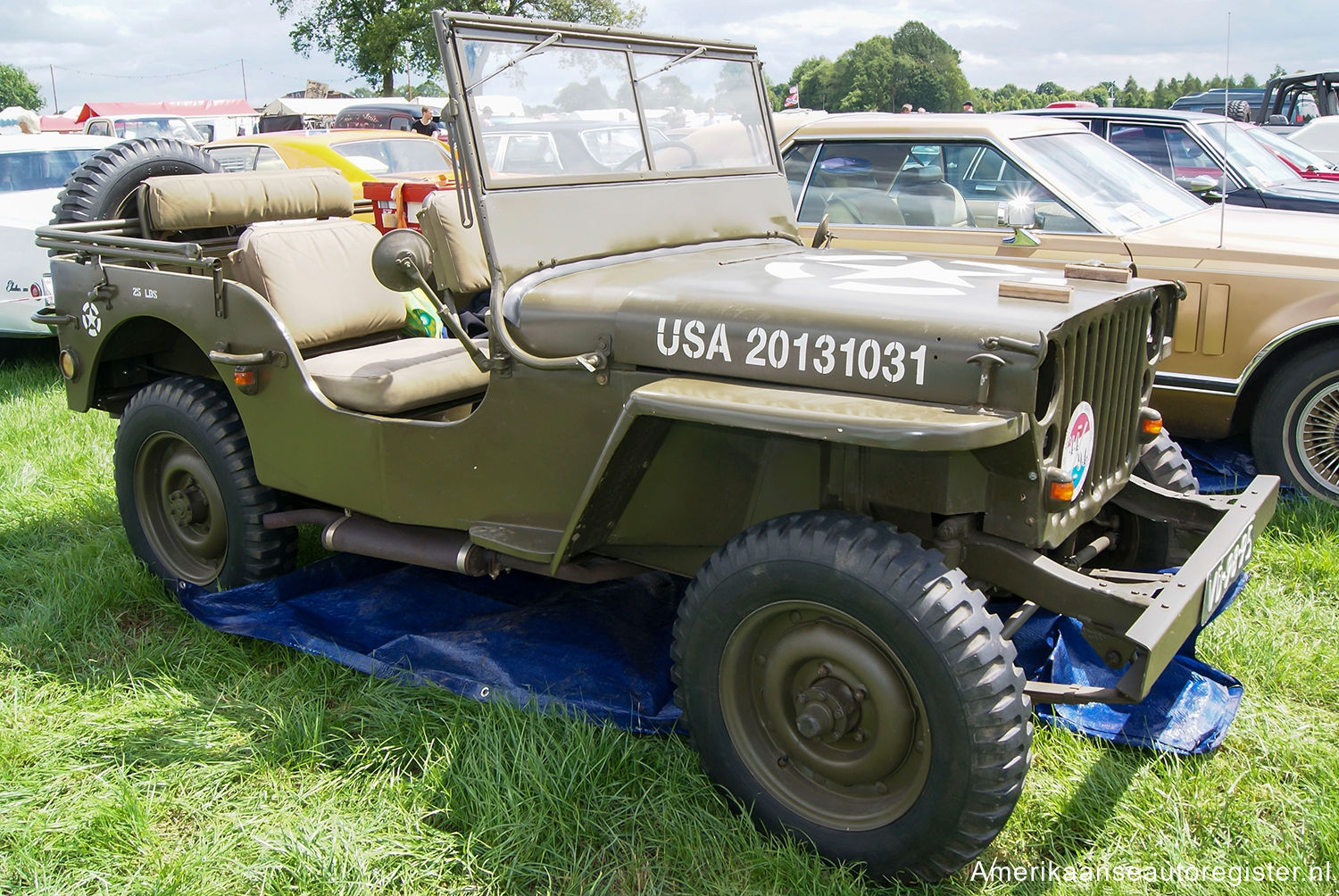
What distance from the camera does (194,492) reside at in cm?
381

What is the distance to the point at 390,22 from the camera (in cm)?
3191

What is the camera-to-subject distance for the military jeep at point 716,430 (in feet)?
7.46

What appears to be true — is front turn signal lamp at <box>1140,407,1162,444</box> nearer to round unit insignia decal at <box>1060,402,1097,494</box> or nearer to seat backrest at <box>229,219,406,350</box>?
round unit insignia decal at <box>1060,402,1097,494</box>

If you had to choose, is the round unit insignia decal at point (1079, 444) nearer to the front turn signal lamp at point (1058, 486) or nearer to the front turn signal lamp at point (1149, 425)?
the front turn signal lamp at point (1058, 486)

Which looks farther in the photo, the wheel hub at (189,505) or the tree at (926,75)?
the tree at (926,75)

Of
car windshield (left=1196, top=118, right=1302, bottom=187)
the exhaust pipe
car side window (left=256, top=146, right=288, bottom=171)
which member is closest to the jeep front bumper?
the exhaust pipe

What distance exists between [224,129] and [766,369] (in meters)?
24.7

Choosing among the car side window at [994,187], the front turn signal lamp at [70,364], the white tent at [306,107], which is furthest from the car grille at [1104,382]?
the white tent at [306,107]

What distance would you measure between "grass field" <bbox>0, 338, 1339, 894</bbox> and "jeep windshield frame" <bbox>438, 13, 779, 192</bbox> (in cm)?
154

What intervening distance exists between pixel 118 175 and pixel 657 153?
2.50m

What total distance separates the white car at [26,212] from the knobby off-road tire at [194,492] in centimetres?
341

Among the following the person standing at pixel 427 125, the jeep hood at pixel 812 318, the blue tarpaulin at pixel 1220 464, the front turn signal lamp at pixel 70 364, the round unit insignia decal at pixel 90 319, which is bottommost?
the blue tarpaulin at pixel 1220 464

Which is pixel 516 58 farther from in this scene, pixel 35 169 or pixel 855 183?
pixel 35 169

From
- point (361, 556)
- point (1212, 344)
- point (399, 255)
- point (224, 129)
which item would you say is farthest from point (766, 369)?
point (224, 129)
